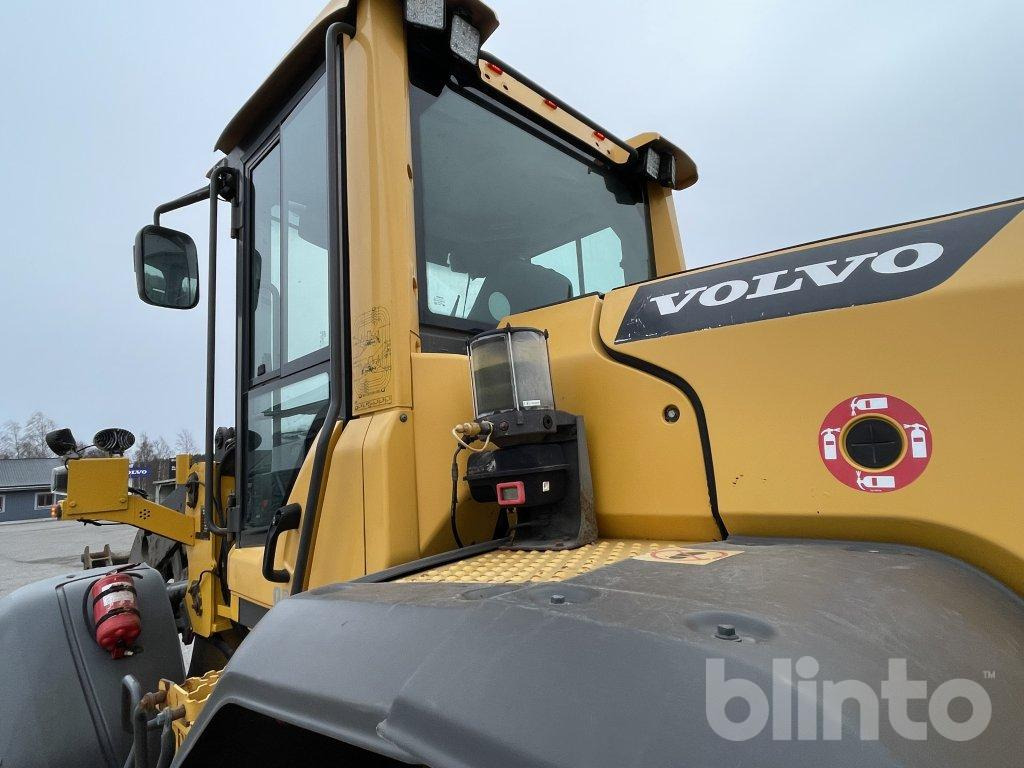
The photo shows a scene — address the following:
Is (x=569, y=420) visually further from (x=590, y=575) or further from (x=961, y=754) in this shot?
(x=961, y=754)

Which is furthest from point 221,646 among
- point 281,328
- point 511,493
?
point 511,493

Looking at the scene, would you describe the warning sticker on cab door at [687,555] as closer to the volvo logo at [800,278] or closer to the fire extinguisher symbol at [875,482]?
the fire extinguisher symbol at [875,482]

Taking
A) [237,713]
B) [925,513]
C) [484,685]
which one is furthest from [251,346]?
[925,513]

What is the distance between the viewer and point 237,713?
3.17 feet

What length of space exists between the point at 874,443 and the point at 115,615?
2193mm

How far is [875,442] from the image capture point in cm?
106

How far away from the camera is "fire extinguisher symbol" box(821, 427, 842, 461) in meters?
1.09

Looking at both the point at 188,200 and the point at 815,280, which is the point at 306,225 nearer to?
the point at 188,200

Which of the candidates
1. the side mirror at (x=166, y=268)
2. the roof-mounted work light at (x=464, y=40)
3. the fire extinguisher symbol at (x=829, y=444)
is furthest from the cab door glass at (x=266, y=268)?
the fire extinguisher symbol at (x=829, y=444)

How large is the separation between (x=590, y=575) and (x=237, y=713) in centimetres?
63

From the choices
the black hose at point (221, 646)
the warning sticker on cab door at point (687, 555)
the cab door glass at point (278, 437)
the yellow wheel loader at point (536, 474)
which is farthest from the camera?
the black hose at point (221, 646)

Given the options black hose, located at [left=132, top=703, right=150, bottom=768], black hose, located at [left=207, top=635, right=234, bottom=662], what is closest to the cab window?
black hose, located at [left=132, top=703, right=150, bottom=768]

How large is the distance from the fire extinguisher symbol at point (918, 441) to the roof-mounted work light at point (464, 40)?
1.49 metres

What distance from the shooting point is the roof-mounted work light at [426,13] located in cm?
159
